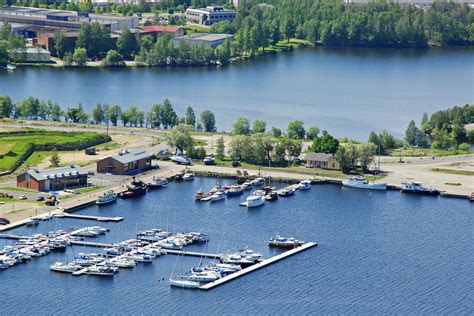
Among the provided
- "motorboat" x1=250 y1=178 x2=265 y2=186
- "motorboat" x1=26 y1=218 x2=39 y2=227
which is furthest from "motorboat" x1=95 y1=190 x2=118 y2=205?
"motorboat" x1=250 y1=178 x2=265 y2=186

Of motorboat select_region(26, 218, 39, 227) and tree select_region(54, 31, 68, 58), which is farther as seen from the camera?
tree select_region(54, 31, 68, 58)

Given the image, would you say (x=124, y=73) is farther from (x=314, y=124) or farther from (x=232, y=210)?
(x=232, y=210)

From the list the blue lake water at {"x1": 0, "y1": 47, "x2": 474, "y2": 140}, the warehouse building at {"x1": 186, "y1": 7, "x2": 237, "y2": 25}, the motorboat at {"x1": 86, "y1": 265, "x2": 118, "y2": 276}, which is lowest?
the motorboat at {"x1": 86, "y1": 265, "x2": 118, "y2": 276}

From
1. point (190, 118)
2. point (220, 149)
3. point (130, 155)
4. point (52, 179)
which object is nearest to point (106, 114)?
point (190, 118)

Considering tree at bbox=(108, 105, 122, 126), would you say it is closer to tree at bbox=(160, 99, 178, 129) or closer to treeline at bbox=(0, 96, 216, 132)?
treeline at bbox=(0, 96, 216, 132)

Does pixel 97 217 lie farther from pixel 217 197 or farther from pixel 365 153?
pixel 365 153

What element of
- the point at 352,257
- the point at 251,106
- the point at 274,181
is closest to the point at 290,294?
the point at 352,257
